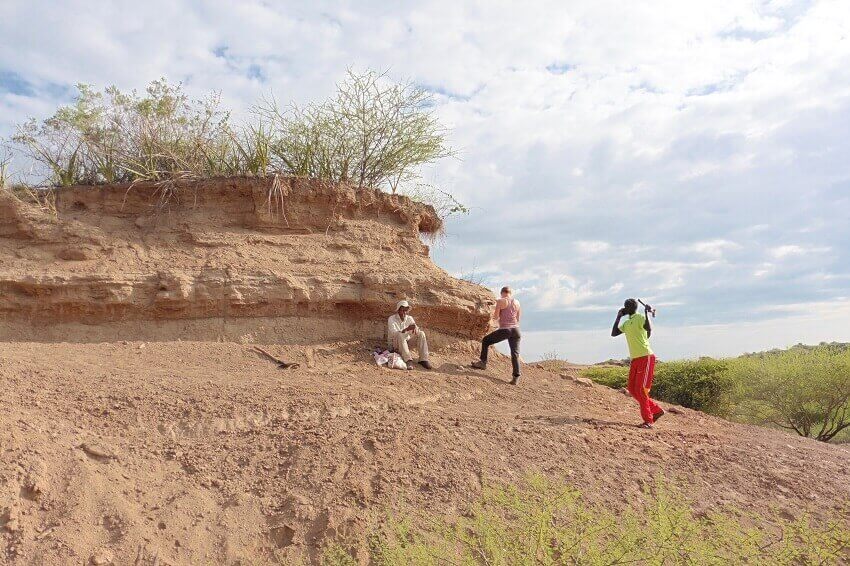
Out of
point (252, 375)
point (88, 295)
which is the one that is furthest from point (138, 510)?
point (88, 295)

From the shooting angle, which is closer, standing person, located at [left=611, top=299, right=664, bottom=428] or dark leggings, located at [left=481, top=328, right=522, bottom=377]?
standing person, located at [left=611, top=299, right=664, bottom=428]

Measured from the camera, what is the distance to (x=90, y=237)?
8867 mm

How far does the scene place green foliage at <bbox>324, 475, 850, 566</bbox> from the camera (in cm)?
358

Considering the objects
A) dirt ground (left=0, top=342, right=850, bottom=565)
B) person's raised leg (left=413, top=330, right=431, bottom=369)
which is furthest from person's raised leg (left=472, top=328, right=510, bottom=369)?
dirt ground (left=0, top=342, right=850, bottom=565)

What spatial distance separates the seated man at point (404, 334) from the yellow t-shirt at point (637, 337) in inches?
109

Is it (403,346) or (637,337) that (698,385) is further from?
(403,346)

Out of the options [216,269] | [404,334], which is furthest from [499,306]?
[216,269]

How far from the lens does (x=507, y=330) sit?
8.92 meters

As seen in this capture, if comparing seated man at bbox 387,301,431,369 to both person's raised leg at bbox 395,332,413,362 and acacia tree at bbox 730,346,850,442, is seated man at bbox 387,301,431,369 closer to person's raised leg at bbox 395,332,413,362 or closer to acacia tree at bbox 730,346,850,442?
person's raised leg at bbox 395,332,413,362

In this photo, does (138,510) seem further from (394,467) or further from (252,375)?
(252,375)

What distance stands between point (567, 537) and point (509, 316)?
527 cm

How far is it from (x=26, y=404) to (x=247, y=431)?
193cm

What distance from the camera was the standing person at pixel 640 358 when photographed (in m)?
7.20

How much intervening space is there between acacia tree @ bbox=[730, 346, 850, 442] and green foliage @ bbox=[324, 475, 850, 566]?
9.01m
